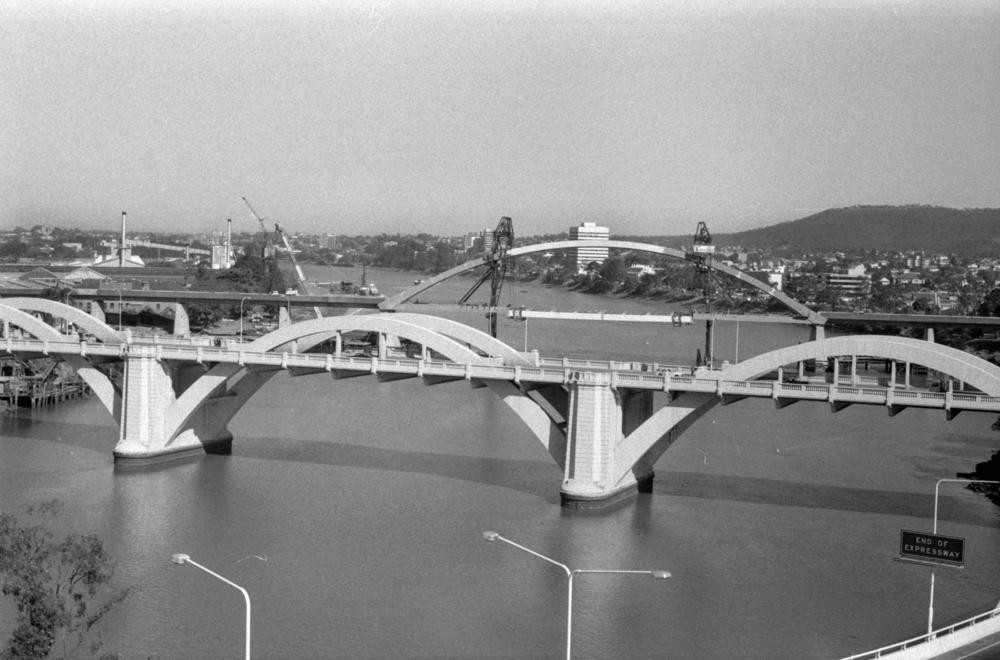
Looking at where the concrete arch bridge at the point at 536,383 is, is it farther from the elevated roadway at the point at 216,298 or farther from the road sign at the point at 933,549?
the elevated roadway at the point at 216,298

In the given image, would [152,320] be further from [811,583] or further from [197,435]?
[811,583]

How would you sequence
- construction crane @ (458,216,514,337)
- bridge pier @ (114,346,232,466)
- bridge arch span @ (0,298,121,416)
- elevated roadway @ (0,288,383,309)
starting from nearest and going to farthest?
1. bridge pier @ (114,346,232,466)
2. bridge arch span @ (0,298,121,416)
3. construction crane @ (458,216,514,337)
4. elevated roadway @ (0,288,383,309)

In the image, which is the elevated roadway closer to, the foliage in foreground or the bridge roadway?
the bridge roadway

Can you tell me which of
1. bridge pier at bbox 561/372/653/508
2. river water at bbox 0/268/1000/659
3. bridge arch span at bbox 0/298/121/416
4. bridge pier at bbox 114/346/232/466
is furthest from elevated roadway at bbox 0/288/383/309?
bridge pier at bbox 561/372/653/508

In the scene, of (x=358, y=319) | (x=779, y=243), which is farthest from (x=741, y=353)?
(x=779, y=243)

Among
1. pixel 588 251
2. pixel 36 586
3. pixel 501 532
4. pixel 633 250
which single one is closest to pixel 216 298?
pixel 633 250

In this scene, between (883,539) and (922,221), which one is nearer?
(883,539)

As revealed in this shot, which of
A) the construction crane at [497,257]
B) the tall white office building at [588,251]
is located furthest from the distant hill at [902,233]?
the construction crane at [497,257]
